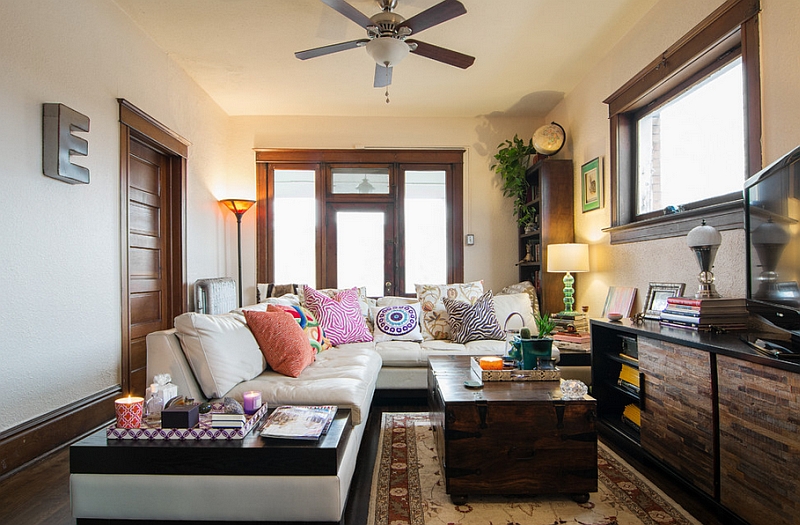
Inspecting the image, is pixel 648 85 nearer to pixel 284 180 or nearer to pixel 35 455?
pixel 284 180

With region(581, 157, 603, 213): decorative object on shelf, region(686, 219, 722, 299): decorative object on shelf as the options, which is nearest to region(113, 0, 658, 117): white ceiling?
region(581, 157, 603, 213): decorative object on shelf

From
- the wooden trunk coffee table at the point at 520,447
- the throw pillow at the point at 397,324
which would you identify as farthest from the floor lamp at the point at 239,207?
the wooden trunk coffee table at the point at 520,447

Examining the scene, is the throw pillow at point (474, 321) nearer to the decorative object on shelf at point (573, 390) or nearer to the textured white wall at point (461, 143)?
the textured white wall at point (461, 143)

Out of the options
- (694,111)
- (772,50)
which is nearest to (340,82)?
(694,111)

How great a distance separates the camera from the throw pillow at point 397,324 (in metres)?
3.77

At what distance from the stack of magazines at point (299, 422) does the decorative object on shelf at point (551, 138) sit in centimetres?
347

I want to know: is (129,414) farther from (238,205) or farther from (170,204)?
(238,205)

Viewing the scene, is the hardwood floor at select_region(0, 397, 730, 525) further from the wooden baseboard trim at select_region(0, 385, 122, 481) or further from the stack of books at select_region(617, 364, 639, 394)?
the stack of books at select_region(617, 364, 639, 394)

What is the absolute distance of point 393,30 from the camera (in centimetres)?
268

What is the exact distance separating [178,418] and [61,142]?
5.74 ft

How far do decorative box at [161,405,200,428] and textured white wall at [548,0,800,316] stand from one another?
2536 mm

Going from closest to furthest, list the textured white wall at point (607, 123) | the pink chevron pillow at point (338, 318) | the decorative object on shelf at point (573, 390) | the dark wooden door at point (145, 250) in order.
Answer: the decorative object on shelf at point (573, 390)
the textured white wall at point (607, 123)
the dark wooden door at point (145, 250)
the pink chevron pillow at point (338, 318)

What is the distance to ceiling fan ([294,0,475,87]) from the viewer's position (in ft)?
8.09

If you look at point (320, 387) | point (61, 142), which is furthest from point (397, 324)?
point (61, 142)
